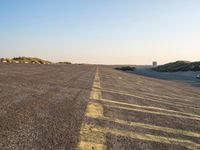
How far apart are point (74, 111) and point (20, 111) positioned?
1.26 meters

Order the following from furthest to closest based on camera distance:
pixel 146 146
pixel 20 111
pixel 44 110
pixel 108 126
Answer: pixel 44 110, pixel 20 111, pixel 108 126, pixel 146 146

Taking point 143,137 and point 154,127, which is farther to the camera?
point 154,127

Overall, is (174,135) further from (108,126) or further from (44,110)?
(44,110)

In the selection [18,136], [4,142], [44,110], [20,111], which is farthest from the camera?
[44,110]

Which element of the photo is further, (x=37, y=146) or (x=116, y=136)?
(x=116, y=136)

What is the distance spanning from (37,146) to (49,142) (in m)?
0.26

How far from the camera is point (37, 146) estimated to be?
416 centimetres

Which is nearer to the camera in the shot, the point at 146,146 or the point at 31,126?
the point at 146,146

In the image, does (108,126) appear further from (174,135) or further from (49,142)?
(49,142)

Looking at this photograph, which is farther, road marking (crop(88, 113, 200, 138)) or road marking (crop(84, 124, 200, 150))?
road marking (crop(88, 113, 200, 138))

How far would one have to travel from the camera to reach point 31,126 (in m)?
5.22

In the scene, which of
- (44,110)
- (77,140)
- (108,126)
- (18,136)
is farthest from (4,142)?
(44,110)

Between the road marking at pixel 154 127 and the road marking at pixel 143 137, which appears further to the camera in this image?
the road marking at pixel 154 127

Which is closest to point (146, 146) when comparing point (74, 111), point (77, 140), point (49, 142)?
point (77, 140)
